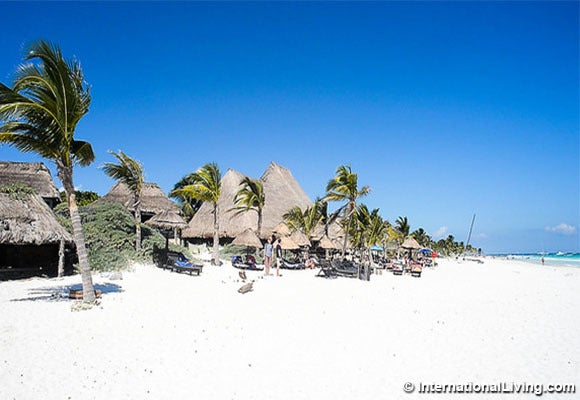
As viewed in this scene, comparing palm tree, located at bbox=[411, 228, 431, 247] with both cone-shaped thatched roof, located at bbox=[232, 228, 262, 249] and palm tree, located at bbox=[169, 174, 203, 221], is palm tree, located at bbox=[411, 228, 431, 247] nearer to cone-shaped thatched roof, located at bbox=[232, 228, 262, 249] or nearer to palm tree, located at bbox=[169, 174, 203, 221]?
palm tree, located at bbox=[169, 174, 203, 221]

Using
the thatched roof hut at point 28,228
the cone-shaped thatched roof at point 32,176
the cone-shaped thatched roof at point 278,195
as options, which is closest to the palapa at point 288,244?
the cone-shaped thatched roof at point 278,195

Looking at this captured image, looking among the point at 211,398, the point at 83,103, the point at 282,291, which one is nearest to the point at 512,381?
the point at 211,398

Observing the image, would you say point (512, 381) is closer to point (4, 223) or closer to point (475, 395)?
point (475, 395)

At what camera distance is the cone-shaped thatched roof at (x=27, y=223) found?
38.5 ft

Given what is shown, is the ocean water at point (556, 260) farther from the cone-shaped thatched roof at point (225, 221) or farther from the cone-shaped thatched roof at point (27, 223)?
the cone-shaped thatched roof at point (27, 223)

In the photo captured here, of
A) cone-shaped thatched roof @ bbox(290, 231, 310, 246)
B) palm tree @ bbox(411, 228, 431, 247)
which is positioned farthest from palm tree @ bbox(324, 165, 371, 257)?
palm tree @ bbox(411, 228, 431, 247)

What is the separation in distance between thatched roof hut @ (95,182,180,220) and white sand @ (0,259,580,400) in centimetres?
1697

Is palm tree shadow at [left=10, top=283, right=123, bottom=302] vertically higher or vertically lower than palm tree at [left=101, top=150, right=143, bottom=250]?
lower

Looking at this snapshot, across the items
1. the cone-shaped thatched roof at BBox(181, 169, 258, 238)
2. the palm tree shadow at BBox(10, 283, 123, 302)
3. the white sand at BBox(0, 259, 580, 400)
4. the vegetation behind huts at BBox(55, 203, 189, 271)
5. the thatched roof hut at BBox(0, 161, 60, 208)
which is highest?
the thatched roof hut at BBox(0, 161, 60, 208)

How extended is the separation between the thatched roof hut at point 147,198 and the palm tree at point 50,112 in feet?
60.3

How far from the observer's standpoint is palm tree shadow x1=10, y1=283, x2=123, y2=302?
9.21m

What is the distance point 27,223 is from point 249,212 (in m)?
16.9

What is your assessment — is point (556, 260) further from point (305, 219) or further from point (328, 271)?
point (328, 271)

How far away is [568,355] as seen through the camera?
6500 millimetres
